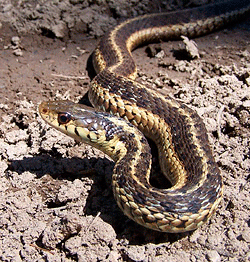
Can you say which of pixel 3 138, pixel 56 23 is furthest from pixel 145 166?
pixel 56 23

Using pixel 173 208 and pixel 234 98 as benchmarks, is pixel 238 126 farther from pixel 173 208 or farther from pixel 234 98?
pixel 173 208

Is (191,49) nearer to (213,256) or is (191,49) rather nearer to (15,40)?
(15,40)

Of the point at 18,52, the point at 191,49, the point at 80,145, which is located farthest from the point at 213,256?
the point at 18,52

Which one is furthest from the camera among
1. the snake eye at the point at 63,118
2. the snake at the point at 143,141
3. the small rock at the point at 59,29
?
the small rock at the point at 59,29

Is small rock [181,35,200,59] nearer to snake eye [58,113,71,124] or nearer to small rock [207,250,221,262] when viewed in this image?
snake eye [58,113,71,124]

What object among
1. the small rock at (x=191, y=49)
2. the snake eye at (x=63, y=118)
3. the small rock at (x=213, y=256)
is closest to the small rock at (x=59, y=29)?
the small rock at (x=191, y=49)

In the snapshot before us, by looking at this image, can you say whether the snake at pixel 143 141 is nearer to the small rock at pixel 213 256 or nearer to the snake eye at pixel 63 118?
the snake eye at pixel 63 118

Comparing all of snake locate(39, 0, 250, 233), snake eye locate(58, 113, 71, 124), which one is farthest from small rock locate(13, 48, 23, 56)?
snake eye locate(58, 113, 71, 124)
